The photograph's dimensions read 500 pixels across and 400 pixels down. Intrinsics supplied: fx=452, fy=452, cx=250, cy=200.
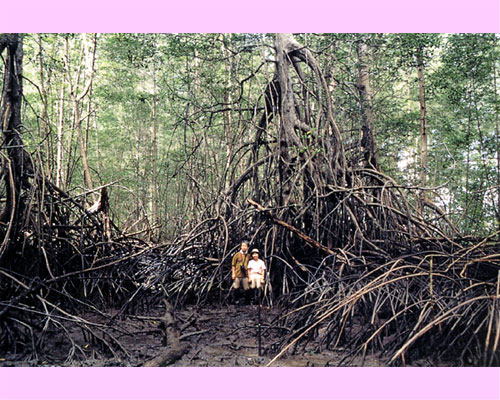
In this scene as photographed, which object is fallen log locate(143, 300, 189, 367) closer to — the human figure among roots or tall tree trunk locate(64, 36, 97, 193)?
the human figure among roots

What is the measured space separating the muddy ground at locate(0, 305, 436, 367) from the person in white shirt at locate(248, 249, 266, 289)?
0.97 ft

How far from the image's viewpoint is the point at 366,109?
5207 mm

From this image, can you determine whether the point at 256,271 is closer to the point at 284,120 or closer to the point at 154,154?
the point at 284,120

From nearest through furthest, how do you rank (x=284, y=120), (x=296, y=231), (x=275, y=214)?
(x=296, y=231), (x=275, y=214), (x=284, y=120)

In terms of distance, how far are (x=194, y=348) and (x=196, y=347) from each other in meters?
0.02

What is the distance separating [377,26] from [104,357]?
3.60m

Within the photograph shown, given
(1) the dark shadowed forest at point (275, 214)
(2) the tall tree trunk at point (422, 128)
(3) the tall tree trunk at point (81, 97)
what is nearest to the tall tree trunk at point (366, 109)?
(1) the dark shadowed forest at point (275, 214)

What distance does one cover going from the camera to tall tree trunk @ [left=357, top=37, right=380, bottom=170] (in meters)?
4.89

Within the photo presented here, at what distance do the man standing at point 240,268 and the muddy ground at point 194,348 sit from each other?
32 centimetres

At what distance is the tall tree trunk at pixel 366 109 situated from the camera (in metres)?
4.89

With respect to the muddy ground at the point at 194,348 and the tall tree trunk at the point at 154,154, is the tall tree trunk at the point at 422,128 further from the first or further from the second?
the tall tree trunk at the point at 154,154

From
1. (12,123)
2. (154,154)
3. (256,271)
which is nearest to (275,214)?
(256,271)

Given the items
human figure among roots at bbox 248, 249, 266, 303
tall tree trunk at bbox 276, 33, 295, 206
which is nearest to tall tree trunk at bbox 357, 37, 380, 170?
tall tree trunk at bbox 276, 33, 295, 206

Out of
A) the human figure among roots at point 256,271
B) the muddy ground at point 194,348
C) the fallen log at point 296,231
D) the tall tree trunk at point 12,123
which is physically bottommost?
the muddy ground at point 194,348
